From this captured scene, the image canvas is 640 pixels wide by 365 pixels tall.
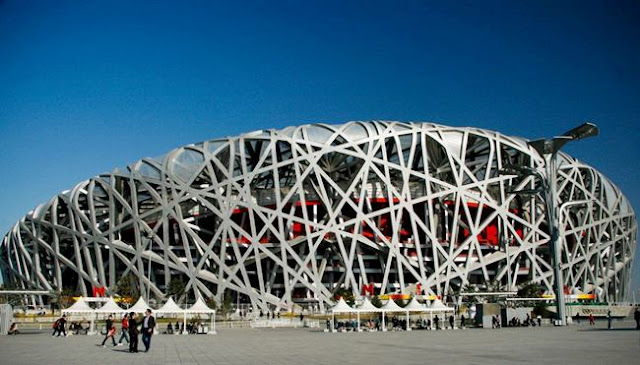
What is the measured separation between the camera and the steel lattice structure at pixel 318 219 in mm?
59781

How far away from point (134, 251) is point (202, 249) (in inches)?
267

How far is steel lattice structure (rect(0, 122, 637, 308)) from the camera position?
59.8 m

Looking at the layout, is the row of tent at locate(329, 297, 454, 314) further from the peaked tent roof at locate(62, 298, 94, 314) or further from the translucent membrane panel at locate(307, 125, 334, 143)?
the translucent membrane panel at locate(307, 125, 334, 143)

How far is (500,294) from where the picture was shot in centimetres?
5034

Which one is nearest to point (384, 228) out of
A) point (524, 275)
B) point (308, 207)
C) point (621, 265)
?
point (308, 207)

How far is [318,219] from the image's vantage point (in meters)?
68.2

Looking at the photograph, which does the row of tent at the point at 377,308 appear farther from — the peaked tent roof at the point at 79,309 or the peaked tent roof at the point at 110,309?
the peaked tent roof at the point at 79,309

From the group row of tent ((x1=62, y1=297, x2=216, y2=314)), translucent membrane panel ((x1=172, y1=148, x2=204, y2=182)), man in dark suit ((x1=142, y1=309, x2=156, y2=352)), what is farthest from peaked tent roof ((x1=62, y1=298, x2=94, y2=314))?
translucent membrane panel ((x1=172, y1=148, x2=204, y2=182))

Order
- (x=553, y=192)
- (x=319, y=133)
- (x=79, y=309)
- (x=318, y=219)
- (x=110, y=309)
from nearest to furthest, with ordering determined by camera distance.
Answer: (x=79, y=309) < (x=110, y=309) < (x=553, y=192) < (x=319, y=133) < (x=318, y=219)

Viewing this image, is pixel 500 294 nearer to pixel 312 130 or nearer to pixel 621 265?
pixel 312 130

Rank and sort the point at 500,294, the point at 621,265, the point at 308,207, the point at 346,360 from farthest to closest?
the point at 621,265 < the point at 308,207 < the point at 500,294 < the point at 346,360

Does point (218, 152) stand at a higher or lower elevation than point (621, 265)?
higher

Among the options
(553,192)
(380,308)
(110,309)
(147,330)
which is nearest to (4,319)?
(110,309)

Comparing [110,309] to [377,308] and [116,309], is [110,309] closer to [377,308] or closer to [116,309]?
[116,309]
